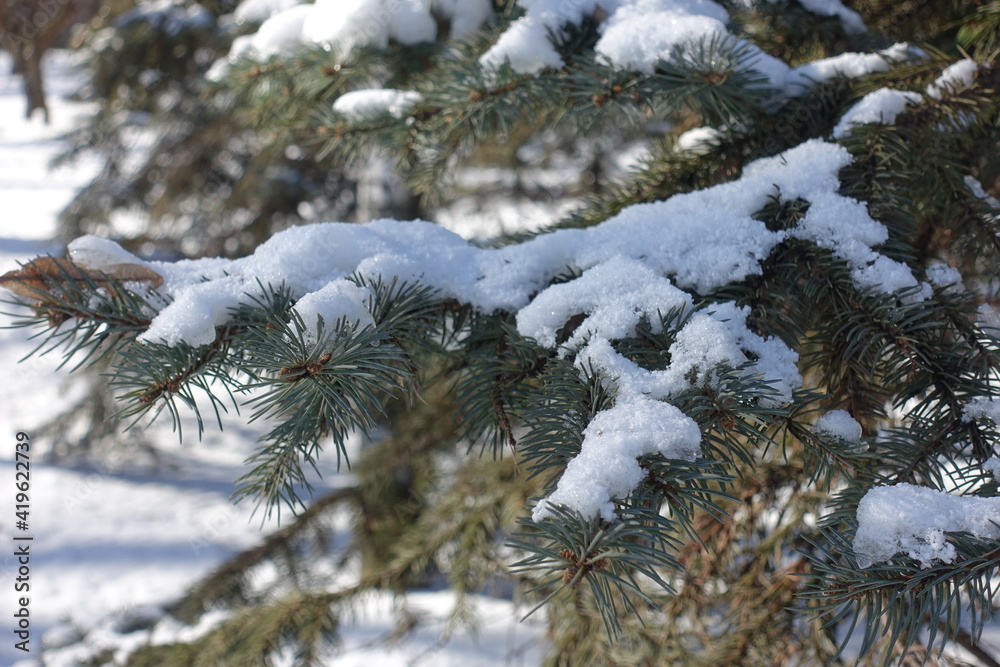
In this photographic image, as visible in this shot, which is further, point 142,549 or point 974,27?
point 142,549

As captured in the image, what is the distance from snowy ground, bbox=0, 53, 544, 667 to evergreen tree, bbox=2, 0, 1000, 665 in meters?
1.62

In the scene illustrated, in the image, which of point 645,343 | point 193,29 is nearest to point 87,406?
point 193,29

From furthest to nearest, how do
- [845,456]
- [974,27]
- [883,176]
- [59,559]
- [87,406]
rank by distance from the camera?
[59,559] < [87,406] < [974,27] < [883,176] < [845,456]

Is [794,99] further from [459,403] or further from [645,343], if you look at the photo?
[459,403]

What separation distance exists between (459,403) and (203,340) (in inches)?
13.9

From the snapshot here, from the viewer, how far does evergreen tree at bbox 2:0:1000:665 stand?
2.06 ft

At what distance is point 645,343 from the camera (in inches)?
30.6

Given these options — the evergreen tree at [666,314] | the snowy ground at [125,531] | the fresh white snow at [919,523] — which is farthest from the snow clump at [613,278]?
the snowy ground at [125,531]

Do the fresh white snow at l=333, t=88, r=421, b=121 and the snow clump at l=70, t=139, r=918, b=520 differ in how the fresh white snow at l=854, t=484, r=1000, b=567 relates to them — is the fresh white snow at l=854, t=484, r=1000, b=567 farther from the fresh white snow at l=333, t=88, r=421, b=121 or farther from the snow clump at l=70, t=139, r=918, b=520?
the fresh white snow at l=333, t=88, r=421, b=121

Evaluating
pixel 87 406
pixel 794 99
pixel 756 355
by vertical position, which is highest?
pixel 794 99

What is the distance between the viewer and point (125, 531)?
4977 mm

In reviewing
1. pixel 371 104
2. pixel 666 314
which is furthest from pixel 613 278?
pixel 371 104

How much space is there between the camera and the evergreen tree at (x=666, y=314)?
629mm

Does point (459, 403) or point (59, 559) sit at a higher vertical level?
point (459, 403)
